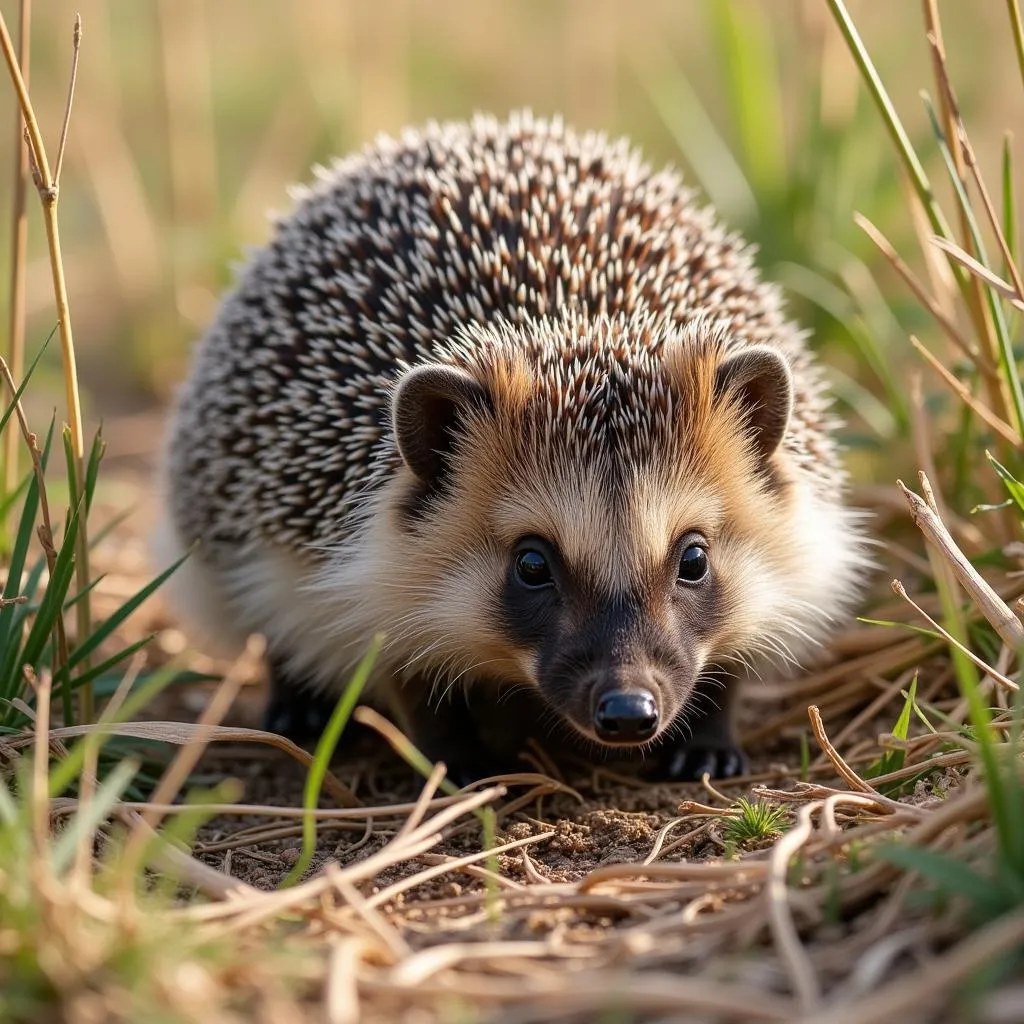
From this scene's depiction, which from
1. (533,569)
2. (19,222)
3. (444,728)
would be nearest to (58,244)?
(19,222)

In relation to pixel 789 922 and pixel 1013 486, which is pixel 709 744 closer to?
pixel 1013 486

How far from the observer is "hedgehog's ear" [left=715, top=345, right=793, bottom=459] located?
3635 millimetres

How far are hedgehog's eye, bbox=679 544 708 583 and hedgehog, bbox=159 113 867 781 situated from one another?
14mm

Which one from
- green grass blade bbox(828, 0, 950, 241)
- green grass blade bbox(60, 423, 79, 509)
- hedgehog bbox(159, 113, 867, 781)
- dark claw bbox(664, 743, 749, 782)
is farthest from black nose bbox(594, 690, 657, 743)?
green grass blade bbox(828, 0, 950, 241)

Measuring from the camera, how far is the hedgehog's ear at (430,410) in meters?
3.57

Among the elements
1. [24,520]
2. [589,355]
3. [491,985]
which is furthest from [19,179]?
[491,985]

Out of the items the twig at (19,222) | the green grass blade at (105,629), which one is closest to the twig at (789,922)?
the green grass blade at (105,629)

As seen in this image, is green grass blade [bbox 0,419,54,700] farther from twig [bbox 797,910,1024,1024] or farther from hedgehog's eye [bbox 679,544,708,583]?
twig [bbox 797,910,1024,1024]

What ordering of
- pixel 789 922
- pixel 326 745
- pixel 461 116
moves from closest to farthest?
pixel 789 922, pixel 326 745, pixel 461 116

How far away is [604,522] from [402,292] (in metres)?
1.12

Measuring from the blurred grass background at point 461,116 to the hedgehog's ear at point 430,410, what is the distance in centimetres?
206

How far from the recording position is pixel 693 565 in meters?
3.62

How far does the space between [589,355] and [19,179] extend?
5.60ft

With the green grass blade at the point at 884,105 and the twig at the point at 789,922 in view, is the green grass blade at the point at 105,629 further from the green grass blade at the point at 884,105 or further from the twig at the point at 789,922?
the green grass blade at the point at 884,105
